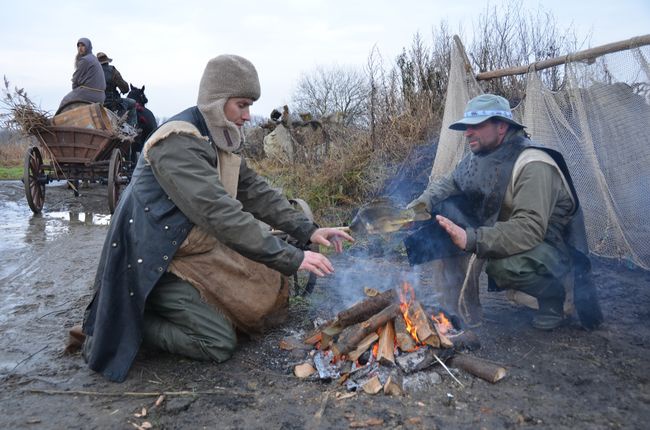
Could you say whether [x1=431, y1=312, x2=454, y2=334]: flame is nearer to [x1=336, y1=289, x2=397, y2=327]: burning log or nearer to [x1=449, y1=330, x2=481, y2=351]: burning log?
[x1=449, y1=330, x2=481, y2=351]: burning log

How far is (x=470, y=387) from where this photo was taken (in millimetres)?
2570

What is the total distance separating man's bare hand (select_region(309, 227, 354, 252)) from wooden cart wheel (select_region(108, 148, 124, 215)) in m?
5.32

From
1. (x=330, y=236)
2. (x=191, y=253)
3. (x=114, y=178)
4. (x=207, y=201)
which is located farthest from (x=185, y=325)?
(x=114, y=178)

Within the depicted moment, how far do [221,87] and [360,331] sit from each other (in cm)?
173

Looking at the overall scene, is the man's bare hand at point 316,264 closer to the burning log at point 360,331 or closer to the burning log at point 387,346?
the burning log at point 360,331

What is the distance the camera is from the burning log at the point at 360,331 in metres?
2.85

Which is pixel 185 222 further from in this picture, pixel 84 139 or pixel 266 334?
pixel 84 139

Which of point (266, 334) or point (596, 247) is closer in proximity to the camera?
point (266, 334)

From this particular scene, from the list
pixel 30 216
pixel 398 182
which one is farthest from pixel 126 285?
pixel 30 216

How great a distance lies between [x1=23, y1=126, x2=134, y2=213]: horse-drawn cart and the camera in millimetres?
7703

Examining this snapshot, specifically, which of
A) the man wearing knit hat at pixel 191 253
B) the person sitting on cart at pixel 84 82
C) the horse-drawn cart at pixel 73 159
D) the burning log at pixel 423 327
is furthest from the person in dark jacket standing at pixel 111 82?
the burning log at pixel 423 327

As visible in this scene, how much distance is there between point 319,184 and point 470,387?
5.50m

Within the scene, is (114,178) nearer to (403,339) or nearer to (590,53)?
(403,339)

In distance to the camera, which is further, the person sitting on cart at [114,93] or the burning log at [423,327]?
the person sitting on cart at [114,93]
